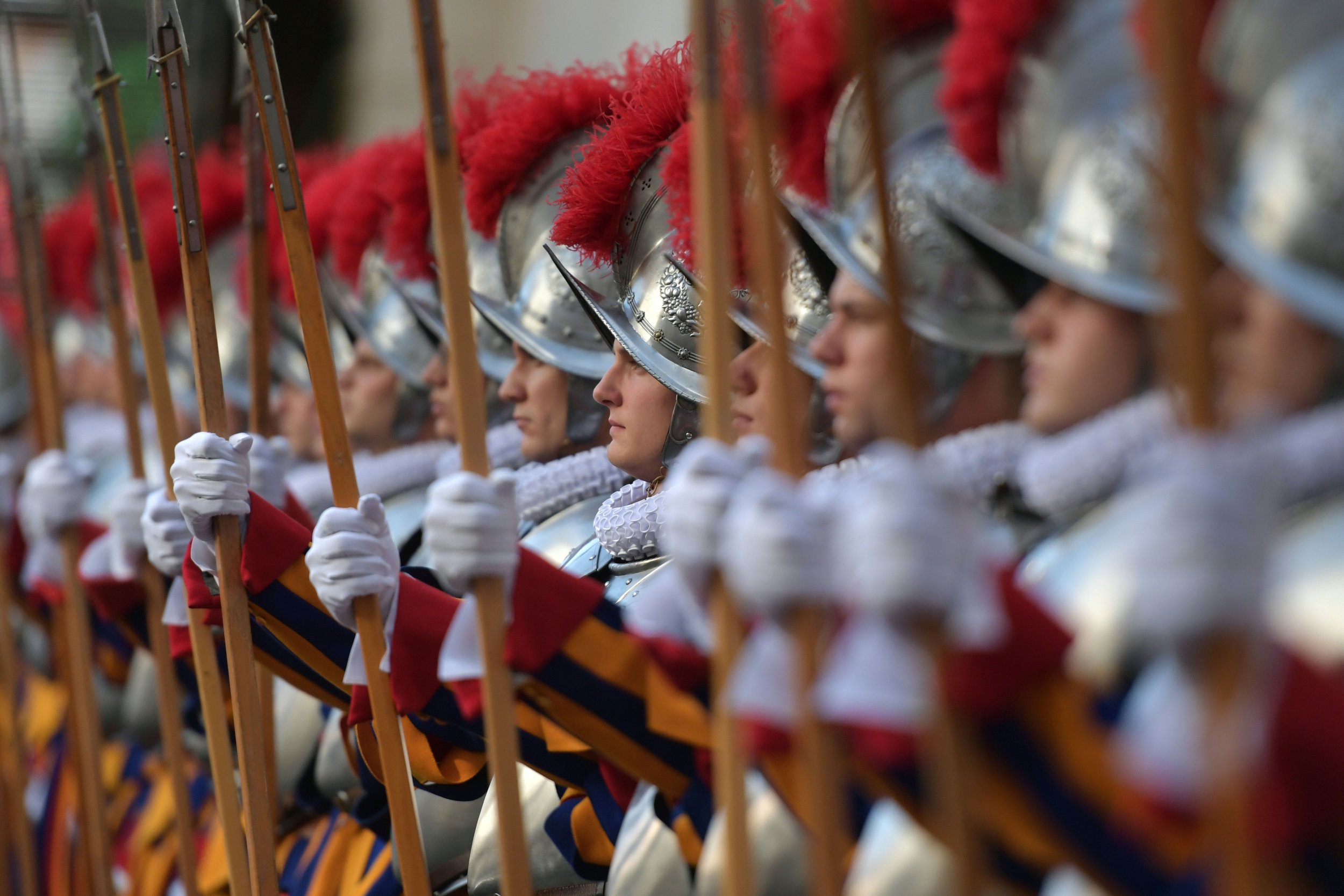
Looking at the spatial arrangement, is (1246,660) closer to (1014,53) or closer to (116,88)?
(1014,53)

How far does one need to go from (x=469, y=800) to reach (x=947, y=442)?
116 cm

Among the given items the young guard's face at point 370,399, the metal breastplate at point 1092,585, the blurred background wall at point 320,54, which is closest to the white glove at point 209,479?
the metal breastplate at point 1092,585

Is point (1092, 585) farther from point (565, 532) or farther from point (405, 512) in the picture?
point (405, 512)

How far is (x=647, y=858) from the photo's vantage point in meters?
2.35

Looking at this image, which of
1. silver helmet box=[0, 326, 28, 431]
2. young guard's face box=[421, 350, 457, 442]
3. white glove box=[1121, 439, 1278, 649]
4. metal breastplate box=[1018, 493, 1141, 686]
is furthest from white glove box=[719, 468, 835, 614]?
silver helmet box=[0, 326, 28, 431]

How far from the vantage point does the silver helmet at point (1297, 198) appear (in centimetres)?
162

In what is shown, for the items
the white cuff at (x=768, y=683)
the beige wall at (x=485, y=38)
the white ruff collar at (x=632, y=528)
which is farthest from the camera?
the beige wall at (x=485, y=38)

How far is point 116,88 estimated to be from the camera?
3.02 meters

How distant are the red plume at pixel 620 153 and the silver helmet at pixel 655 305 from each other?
0.02 metres

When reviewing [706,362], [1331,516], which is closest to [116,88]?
[706,362]

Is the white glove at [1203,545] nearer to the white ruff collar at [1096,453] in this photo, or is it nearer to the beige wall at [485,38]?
the white ruff collar at [1096,453]

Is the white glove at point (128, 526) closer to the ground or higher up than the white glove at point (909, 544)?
closer to the ground

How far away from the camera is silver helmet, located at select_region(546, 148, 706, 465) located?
9.06 ft

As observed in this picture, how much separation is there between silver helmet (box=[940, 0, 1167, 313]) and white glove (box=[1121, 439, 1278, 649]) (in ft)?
1.59
